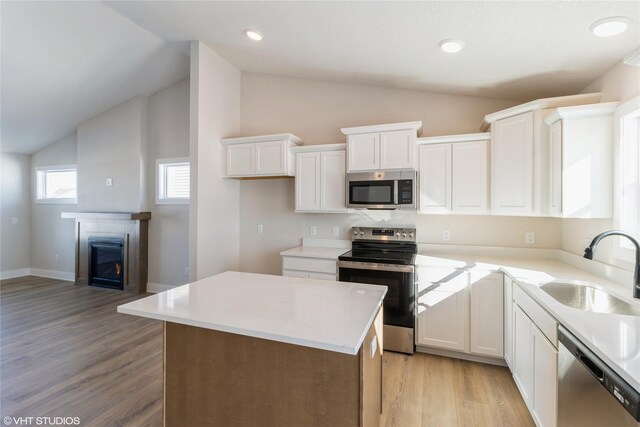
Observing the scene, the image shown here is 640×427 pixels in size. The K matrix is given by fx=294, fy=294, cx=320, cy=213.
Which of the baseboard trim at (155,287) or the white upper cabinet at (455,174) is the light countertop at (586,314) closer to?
the white upper cabinet at (455,174)

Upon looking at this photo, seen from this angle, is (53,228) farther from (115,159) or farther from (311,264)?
(311,264)

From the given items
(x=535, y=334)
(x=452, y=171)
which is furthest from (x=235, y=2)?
(x=535, y=334)

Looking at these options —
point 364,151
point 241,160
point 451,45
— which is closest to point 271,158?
point 241,160

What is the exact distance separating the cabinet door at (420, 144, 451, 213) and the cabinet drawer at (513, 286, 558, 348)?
1.05 metres

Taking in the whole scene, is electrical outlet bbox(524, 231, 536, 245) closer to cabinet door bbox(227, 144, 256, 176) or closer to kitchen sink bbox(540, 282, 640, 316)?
kitchen sink bbox(540, 282, 640, 316)

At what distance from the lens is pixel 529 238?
116 inches

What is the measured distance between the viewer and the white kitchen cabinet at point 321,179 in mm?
3295

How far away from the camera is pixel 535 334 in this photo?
176cm

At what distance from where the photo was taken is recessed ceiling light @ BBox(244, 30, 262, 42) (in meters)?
2.86

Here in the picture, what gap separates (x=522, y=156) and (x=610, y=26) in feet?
3.30

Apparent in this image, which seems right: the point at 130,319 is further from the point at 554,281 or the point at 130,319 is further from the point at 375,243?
the point at 554,281

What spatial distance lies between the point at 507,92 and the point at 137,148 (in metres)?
5.13

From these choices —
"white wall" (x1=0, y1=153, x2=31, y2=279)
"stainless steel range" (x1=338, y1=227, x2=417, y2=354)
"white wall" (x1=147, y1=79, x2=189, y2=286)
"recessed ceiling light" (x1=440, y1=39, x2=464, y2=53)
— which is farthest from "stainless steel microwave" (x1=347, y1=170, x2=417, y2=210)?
"white wall" (x1=0, y1=153, x2=31, y2=279)

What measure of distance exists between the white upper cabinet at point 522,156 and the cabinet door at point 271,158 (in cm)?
214
